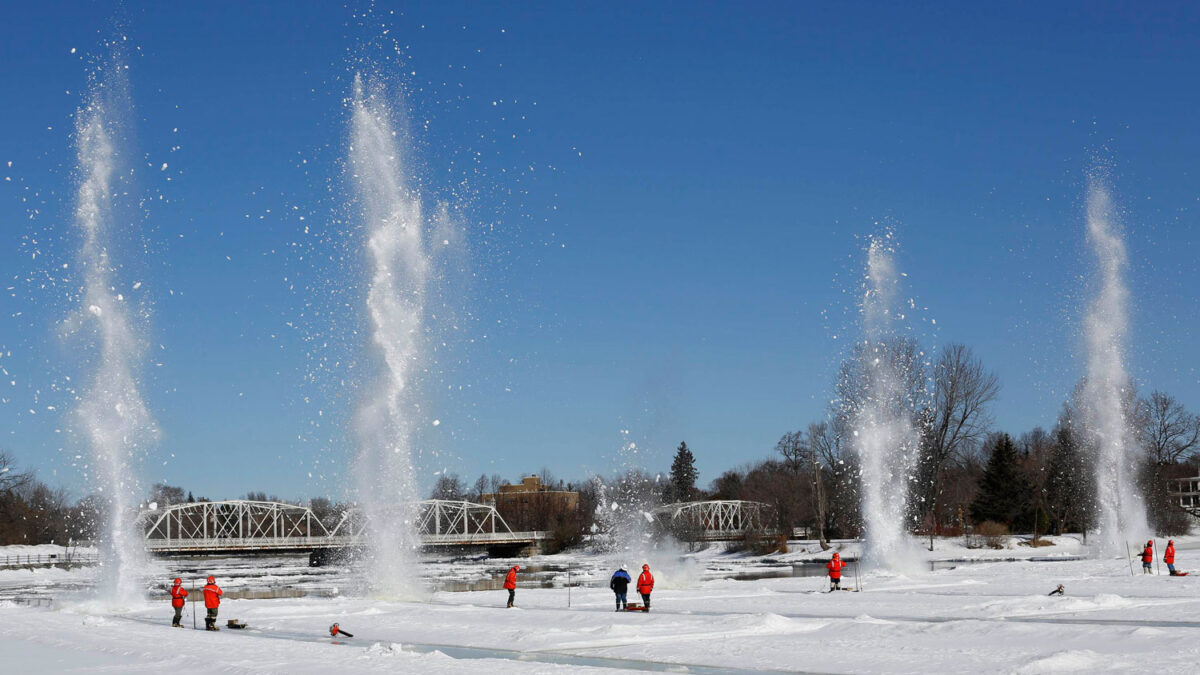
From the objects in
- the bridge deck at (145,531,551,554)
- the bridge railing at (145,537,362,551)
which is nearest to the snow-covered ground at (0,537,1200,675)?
the bridge railing at (145,537,362,551)

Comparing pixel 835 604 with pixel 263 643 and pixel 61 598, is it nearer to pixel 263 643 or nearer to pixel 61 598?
pixel 263 643

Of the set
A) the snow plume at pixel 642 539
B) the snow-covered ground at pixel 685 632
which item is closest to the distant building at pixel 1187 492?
the snow plume at pixel 642 539

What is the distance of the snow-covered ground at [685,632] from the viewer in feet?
73.8

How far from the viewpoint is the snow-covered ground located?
22.5m

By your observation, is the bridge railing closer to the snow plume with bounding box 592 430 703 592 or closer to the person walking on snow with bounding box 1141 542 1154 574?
the snow plume with bounding box 592 430 703 592

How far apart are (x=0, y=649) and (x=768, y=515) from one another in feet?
316

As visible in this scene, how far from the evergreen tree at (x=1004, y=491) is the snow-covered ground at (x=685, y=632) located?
50605 mm

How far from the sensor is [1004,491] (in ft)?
319

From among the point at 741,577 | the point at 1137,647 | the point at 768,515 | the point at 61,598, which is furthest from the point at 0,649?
the point at 768,515

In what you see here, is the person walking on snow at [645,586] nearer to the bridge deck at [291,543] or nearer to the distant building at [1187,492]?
the bridge deck at [291,543]

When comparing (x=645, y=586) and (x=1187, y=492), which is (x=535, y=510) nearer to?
(x=1187, y=492)

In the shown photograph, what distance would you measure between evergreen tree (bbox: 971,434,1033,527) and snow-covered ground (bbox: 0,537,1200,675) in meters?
50.6

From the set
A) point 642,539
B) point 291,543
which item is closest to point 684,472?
point 291,543

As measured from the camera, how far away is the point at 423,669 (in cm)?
2270
